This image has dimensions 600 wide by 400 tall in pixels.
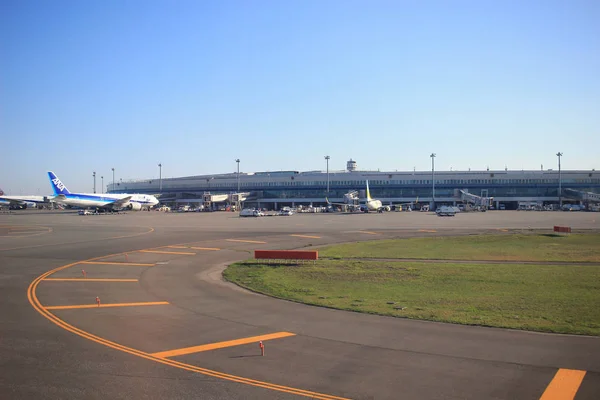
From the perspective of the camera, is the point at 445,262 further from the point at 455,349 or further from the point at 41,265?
the point at 41,265

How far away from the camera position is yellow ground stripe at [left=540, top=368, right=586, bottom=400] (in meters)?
11.2

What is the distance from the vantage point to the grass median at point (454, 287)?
62.8 feet

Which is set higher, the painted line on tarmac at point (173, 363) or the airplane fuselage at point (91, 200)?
the airplane fuselage at point (91, 200)

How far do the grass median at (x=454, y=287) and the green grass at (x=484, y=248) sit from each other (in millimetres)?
224

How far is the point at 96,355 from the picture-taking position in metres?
14.2

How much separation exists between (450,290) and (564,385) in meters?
13.0

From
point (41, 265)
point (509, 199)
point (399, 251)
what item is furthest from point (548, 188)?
point (41, 265)

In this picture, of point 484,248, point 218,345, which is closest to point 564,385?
point 218,345

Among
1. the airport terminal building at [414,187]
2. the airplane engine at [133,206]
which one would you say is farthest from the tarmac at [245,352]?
the airport terminal building at [414,187]

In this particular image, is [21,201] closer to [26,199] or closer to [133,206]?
[26,199]

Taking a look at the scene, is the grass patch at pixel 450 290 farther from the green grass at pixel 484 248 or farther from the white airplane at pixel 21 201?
the white airplane at pixel 21 201

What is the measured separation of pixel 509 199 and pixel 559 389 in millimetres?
170931

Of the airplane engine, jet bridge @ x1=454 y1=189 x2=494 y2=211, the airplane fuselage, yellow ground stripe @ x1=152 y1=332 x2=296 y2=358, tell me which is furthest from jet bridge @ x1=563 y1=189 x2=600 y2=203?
yellow ground stripe @ x1=152 y1=332 x2=296 y2=358

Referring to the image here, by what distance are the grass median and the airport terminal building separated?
129 meters
